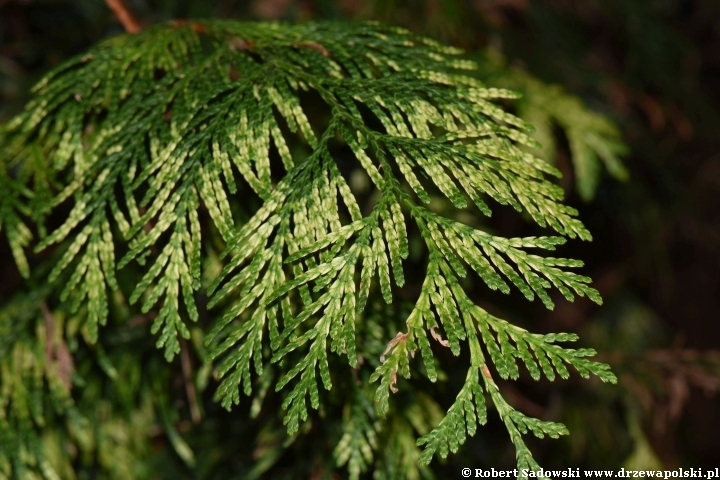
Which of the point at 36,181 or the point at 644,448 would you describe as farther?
the point at 644,448

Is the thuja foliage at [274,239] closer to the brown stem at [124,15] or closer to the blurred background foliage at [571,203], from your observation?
the blurred background foliage at [571,203]

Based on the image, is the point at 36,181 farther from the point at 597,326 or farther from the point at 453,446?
the point at 597,326

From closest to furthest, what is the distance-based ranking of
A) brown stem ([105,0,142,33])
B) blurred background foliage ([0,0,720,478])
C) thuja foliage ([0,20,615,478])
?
1. thuja foliage ([0,20,615,478])
2. brown stem ([105,0,142,33])
3. blurred background foliage ([0,0,720,478])

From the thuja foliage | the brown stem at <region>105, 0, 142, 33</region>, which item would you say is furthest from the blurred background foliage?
the brown stem at <region>105, 0, 142, 33</region>

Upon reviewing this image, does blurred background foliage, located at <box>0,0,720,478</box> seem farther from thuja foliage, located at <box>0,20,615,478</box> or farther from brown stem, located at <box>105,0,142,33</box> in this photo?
brown stem, located at <box>105,0,142,33</box>

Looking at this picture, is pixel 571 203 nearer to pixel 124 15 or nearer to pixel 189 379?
pixel 189 379

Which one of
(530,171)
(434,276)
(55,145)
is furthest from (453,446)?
(55,145)

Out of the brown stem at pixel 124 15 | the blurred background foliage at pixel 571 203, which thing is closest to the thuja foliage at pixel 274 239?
the blurred background foliage at pixel 571 203
